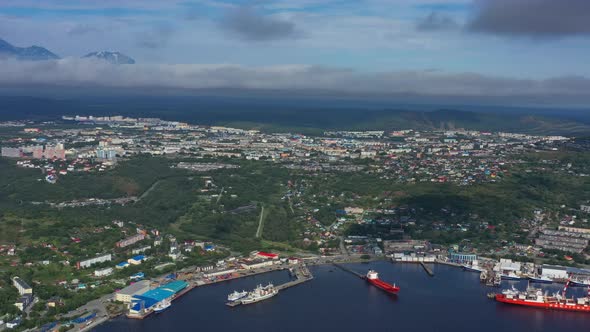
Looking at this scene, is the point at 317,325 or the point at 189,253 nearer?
the point at 317,325

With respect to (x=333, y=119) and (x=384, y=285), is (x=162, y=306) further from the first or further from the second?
(x=333, y=119)

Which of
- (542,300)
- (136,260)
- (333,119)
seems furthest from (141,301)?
(333,119)

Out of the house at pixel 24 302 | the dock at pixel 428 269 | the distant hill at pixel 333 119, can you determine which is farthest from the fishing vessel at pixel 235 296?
the distant hill at pixel 333 119

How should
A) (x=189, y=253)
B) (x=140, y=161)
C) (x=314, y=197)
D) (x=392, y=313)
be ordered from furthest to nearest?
(x=140, y=161) → (x=314, y=197) → (x=189, y=253) → (x=392, y=313)

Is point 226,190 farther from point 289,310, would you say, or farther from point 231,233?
point 289,310

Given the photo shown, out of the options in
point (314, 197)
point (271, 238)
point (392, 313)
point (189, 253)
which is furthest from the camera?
point (314, 197)

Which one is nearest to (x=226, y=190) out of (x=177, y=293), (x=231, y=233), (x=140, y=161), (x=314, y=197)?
(x=314, y=197)

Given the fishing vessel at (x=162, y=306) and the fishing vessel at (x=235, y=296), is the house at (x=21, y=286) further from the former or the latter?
the fishing vessel at (x=235, y=296)
